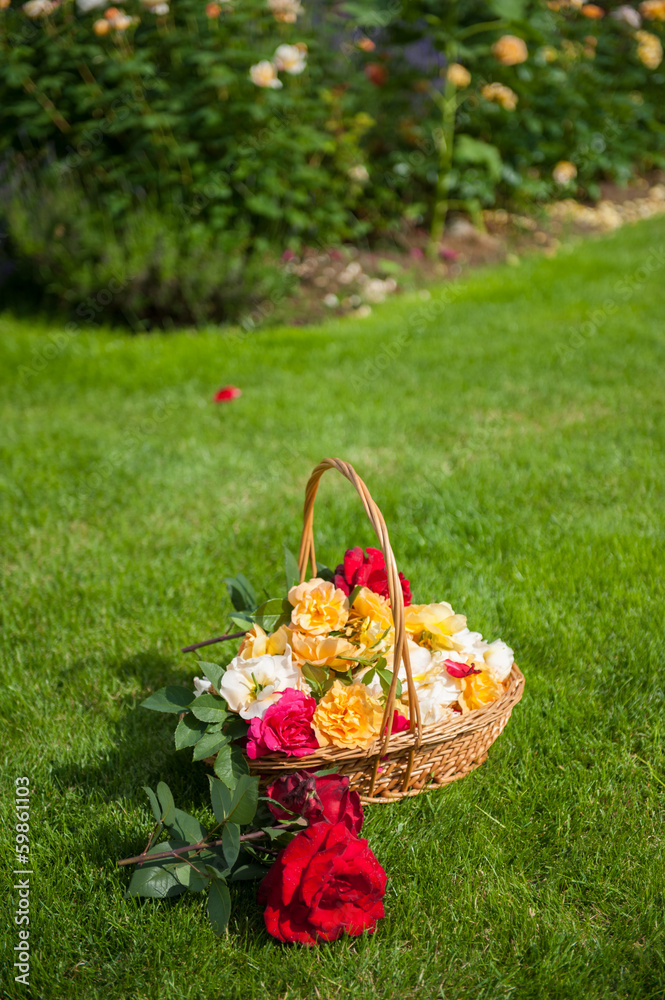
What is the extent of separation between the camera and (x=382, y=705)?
1529mm

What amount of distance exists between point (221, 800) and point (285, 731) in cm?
17

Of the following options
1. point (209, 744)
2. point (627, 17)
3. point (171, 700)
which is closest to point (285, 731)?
point (209, 744)

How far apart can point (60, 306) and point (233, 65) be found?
1.92 meters

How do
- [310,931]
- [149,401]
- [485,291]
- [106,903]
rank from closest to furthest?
[310,931], [106,903], [149,401], [485,291]

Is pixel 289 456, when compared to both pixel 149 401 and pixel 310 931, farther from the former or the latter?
pixel 310 931

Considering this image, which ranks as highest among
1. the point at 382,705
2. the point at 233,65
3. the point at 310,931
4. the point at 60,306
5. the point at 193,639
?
the point at 233,65

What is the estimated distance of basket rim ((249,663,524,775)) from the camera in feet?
4.70

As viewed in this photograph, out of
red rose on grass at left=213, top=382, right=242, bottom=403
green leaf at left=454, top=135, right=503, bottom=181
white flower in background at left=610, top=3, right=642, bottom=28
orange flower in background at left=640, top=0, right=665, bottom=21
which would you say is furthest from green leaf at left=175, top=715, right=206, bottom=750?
orange flower in background at left=640, top=0, right=665, bottom=21

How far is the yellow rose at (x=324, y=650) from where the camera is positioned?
5.10ft

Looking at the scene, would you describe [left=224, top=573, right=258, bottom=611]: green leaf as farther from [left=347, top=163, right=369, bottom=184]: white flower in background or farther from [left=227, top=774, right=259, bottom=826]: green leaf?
[left=347, top=163, right=369, bottom=184]: white flower in background

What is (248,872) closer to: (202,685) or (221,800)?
(221,800)

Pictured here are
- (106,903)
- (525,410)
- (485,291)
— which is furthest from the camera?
(485,291)

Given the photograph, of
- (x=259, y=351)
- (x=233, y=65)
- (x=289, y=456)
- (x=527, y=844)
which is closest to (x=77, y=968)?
(x=527, y=844)

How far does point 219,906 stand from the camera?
128 cm
